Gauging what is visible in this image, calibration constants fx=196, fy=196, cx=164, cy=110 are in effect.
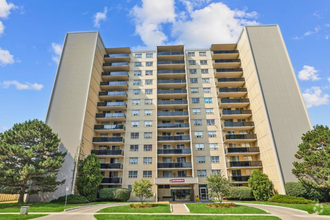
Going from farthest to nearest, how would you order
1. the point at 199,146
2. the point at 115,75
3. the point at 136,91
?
1. the point at 115,75
2. the point at 136,91
3. the point at 199,146

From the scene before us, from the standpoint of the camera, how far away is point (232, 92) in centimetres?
4406

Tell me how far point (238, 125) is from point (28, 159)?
37511mm

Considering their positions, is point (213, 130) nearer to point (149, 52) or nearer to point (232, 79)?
point (232, 79)

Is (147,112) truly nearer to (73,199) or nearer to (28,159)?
(73,199)

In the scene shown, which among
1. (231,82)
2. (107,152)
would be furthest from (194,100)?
(107,152)

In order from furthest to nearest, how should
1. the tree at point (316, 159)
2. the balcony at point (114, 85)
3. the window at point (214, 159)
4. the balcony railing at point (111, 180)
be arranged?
the balcony at point (114, 85)
the window at point (214, 159)
the balcony railing at point (111, 180)
the tree at point (316, 159)

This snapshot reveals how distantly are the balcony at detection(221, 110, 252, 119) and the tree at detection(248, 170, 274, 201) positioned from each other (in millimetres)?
13203

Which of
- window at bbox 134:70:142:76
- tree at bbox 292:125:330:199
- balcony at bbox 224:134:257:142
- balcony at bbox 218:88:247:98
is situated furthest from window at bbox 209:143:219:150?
window at bbox 134:70:142:76

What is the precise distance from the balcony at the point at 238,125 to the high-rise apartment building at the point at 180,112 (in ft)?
0.66

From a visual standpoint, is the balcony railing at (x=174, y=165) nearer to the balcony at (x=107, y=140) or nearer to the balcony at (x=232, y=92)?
the balcony at (x=107, y=140)

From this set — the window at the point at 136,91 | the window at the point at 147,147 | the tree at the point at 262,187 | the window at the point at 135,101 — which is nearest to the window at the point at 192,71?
the window at the point at 136,91

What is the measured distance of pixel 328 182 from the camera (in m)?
24.4

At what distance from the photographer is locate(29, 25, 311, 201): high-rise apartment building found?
35562mm

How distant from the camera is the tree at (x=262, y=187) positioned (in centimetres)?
3206
